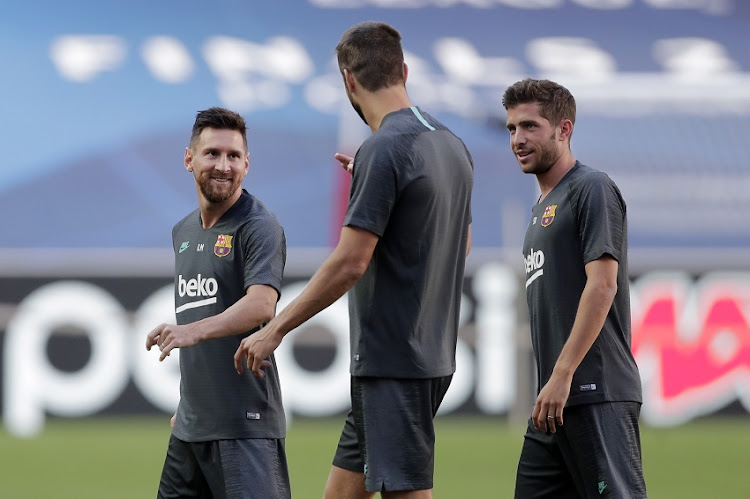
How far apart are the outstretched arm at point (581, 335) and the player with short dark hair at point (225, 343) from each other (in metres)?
0.85

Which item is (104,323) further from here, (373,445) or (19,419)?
(373,445)

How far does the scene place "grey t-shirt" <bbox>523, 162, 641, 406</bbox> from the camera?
393cm

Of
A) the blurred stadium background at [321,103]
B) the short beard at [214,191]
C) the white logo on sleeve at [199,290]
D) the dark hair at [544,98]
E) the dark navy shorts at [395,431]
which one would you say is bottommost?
the dark navy shorts at [395,431]

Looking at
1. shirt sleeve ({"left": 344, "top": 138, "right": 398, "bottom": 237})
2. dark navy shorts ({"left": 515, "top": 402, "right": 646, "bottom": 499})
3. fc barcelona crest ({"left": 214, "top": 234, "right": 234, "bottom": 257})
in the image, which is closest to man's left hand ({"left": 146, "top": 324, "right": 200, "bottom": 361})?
fc barcelona crest ({"left": 214, "top": 234, "right": 234, "bottom": 257})

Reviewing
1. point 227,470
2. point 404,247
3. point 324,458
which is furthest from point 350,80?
point 324,458

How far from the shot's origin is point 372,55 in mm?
3787

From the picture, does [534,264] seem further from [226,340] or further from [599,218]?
[226,340]

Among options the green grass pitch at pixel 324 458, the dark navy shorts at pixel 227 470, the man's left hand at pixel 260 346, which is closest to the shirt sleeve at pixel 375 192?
the man's left hand at pixel 260 346

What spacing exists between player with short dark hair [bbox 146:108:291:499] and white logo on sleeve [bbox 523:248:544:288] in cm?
79

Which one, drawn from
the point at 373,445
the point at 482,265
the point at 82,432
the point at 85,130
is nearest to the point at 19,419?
the point at 82,432

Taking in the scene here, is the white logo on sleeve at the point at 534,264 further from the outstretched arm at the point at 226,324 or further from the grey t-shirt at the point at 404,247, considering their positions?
the outstretched arm at the point at 226,324

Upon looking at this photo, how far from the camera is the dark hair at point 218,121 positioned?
169 inches

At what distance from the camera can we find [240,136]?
4320 mm

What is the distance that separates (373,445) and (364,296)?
425 millimetres
